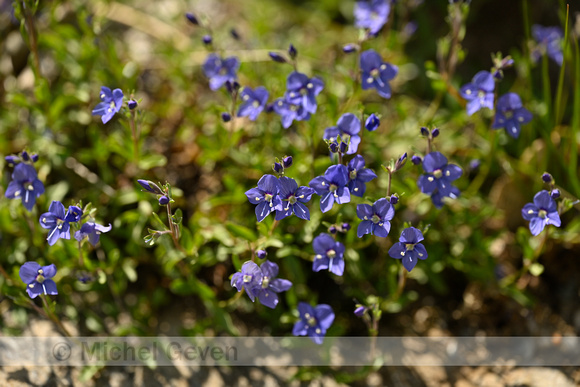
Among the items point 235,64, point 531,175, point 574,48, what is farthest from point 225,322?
point 574,48

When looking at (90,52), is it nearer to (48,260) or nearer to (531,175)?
(48,260)

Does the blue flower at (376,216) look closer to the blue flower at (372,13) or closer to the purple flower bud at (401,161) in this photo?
the purple flower bud at (401,161)

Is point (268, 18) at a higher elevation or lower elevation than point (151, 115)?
higher

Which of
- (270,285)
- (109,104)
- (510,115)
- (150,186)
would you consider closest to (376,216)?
(270,285)

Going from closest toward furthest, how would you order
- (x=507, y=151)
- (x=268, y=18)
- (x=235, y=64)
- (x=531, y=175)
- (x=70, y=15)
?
(x=235, y=64) → (x=531, y=175) → (x=507, y=151) → (x=70, y=15) → (x=268, y=18)

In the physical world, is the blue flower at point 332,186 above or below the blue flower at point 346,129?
below

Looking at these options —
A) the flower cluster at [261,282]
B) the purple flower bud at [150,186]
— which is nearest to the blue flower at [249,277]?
the flower cluster at [261,282]

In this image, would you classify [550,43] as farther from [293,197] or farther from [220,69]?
[293,197]
